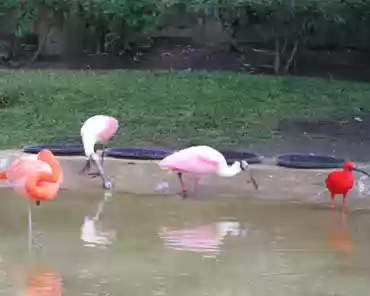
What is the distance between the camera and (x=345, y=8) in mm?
14812

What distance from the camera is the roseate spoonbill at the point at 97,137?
809 cm

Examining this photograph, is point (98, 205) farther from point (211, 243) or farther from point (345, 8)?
point (345, 8)

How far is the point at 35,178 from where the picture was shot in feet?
19.9

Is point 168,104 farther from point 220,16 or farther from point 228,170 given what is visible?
point 228,170

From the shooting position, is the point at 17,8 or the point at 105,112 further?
the point at 17,8

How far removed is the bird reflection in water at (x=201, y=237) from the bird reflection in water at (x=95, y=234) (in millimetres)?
368

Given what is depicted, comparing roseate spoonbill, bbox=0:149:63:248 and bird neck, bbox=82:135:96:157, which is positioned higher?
roseate spoonbill, bbox=0:149:63:248

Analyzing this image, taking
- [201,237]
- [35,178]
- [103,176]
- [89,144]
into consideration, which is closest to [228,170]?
[103,176]

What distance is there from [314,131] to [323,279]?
5.90 m

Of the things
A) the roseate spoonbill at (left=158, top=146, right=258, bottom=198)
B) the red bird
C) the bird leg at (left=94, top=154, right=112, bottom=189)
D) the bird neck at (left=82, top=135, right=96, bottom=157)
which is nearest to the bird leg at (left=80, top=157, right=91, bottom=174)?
the bird neck at (left=82, top=135, right=96, bottom=157)

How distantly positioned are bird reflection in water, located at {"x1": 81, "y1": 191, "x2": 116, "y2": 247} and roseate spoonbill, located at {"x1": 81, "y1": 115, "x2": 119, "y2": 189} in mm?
1330

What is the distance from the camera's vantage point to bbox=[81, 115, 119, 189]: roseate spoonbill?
8.09 meters

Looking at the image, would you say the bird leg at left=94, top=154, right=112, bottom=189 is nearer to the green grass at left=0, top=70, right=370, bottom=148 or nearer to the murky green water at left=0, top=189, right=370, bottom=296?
the murky green water at left=0, top=189, right=370, bottom=296

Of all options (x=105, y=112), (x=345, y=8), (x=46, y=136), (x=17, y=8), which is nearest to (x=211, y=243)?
(x=46, y=136)
